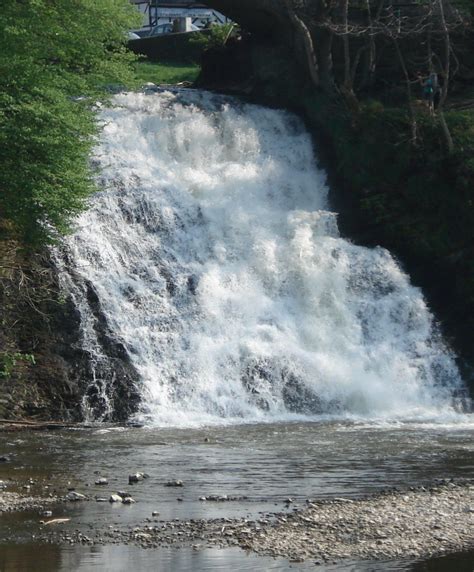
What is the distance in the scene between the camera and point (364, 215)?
33000 mm

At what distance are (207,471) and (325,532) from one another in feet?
14.5

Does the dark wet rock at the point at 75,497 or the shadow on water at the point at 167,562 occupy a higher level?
the dark wet rock at the point at 75,497

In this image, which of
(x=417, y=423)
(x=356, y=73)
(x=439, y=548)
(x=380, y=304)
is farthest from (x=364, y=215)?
(x=439, y=548)

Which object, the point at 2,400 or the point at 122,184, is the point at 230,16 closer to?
the point at 122,184

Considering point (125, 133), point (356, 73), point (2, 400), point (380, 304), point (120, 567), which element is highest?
point (356, 73)

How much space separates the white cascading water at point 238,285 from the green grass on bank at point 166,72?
338 inches

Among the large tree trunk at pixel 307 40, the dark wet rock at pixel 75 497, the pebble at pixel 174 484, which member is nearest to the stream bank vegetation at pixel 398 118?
the large tree trunk at pixel 307 40

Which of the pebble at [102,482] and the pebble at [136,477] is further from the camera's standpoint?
the pebble at [136,477]

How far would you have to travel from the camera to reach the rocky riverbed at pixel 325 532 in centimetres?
1486

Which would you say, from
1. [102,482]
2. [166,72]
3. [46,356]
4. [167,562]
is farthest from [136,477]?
[166,72]

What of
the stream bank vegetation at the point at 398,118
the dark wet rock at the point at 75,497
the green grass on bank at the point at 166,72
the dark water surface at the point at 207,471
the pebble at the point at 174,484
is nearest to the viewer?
the dark water surface at the point at 207,471

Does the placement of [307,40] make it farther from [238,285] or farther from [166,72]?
[166,72]

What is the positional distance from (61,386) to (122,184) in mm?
6984

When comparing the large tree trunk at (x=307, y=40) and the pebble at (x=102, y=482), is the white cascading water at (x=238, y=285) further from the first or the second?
the pebble at (x=102, y=482)
